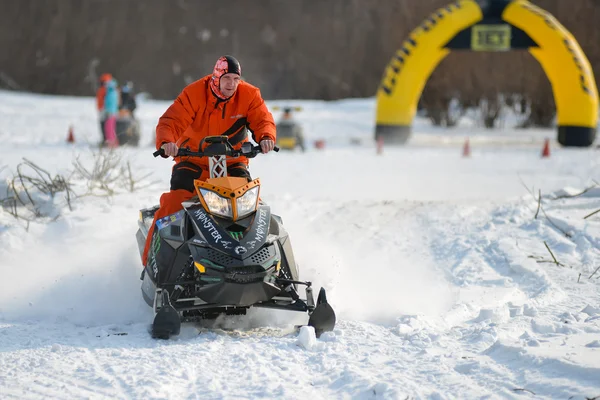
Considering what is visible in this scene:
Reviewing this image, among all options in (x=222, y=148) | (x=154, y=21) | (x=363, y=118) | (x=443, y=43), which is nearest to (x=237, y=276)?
(x=222, y=148)

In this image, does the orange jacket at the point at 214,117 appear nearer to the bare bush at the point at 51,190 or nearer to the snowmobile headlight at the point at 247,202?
the snowmobile headlight at the point at 247,202

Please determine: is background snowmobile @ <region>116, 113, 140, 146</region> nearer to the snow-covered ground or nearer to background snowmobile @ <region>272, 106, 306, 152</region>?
background snowmobile @ <region>272, 106, 306, 152</region>

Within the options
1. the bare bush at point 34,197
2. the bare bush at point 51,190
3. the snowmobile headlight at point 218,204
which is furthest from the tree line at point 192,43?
the snowmobile headlight at point 218,204

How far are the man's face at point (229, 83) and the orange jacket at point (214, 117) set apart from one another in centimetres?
9

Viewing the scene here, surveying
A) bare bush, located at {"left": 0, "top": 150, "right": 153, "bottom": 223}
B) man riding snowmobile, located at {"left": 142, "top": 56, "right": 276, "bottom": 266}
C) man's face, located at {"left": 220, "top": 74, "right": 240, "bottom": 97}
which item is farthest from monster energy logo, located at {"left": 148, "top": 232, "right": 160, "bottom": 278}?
bare bush, located at {"left": 0, "top": 150, "right": 153, "bottom": 223}

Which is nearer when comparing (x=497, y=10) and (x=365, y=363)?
(x=365, y=363)

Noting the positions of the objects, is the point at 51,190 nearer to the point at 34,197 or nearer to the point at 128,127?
the point at 34,197

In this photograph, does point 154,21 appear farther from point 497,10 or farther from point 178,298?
point 178,298

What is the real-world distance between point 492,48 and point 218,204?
17390mm

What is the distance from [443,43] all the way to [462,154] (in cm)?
390

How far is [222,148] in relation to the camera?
17.1ft

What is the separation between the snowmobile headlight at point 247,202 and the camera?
201 inches

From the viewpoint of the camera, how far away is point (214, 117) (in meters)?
5.86

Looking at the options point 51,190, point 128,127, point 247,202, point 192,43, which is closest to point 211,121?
point 247,202
